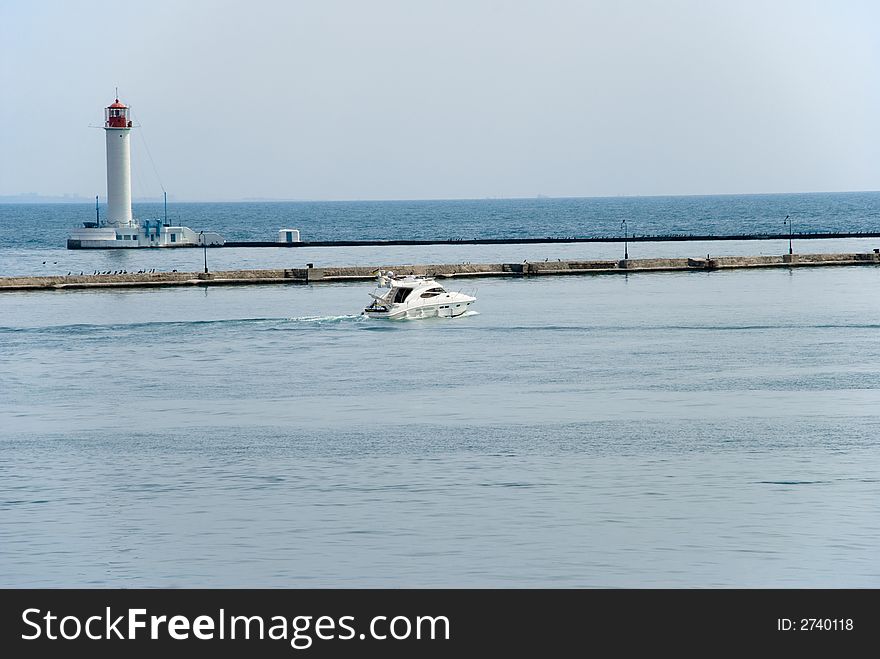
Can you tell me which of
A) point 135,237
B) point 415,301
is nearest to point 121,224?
point 135,237

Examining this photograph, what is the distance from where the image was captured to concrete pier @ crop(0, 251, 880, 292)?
100562 mm

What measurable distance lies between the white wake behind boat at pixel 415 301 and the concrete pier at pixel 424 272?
68.4 feet

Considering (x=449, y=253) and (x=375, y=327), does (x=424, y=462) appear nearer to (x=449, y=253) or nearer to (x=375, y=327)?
(x=375, y=327)

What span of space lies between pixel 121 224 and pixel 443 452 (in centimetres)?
11085

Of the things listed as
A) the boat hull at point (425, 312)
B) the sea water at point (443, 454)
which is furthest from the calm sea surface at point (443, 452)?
the boat hull at point (425, 312)

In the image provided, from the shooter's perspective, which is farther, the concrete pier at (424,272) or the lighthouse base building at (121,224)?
the lighthouse base building at (121,224)

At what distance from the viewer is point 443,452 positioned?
38.1 metres

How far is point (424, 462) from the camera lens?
36719 millimetres

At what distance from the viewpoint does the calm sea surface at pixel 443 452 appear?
27.5 metres
